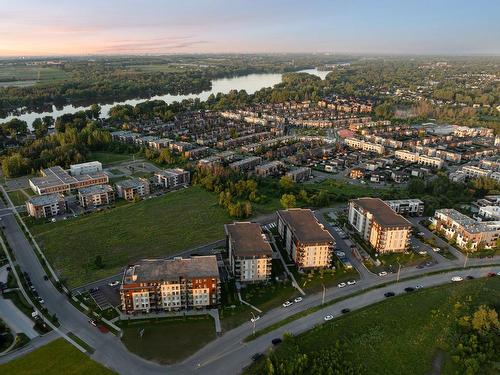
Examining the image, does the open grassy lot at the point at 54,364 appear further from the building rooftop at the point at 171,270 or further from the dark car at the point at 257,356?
the dark car at the point at 257,356

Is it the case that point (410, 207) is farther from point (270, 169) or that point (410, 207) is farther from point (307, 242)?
point (270, 169)

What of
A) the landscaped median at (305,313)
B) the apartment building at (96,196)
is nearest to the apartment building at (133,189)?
the apartment building at (96,196)

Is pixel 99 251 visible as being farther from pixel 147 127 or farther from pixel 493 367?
pixel 147 127

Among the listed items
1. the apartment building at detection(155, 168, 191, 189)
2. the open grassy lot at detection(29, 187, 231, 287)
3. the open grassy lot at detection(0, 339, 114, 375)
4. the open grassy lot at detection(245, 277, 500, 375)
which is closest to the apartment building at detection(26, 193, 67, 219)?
the open grassy lot at detection(29, 187, 231, 287)

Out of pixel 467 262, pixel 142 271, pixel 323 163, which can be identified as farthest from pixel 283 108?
pixel 142 271

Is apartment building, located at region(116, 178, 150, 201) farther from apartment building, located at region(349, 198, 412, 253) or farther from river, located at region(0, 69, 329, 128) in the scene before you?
river, located at region(0, 69, 329, 128)

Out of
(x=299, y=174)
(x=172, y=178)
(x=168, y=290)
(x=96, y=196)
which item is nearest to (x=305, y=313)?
(x=168, y=290)
